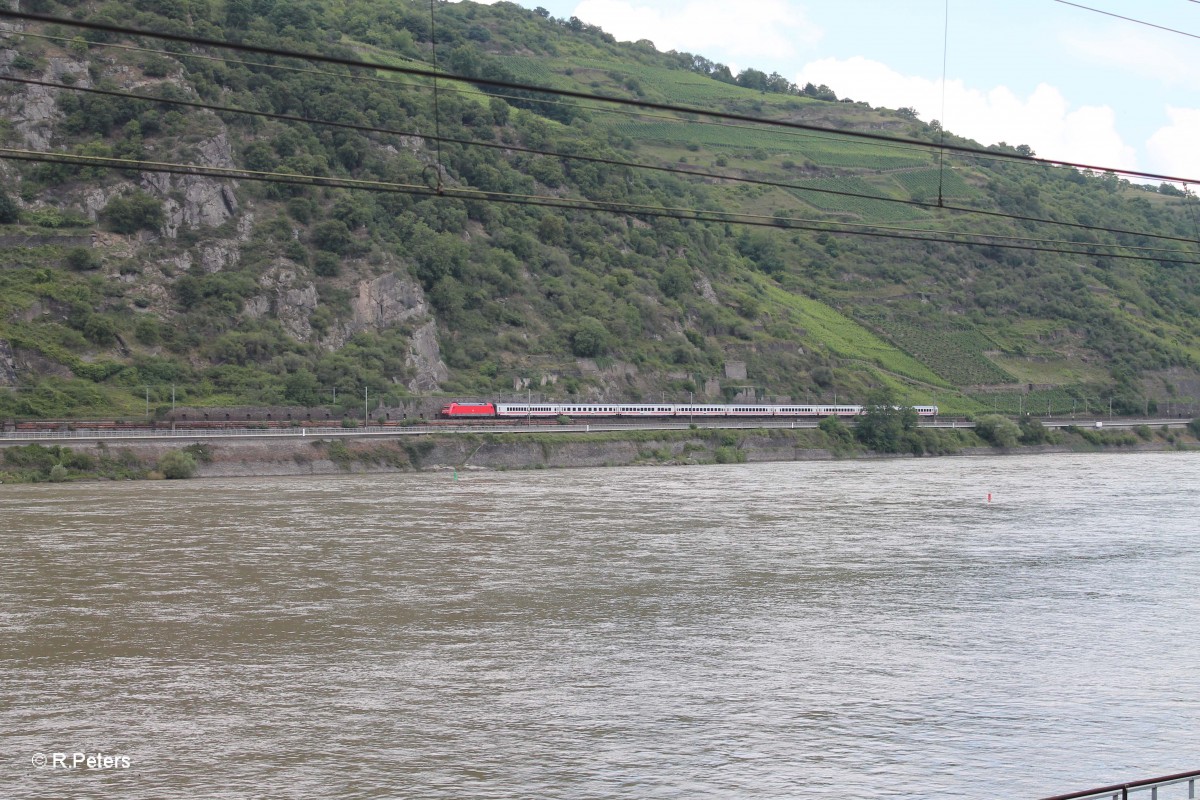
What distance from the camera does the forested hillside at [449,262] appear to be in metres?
66.1

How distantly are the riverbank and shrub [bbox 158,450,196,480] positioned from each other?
0.04 m

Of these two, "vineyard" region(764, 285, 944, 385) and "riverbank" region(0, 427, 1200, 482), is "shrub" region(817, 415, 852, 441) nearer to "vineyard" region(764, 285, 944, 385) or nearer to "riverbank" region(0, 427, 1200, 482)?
"riverbank" region(0, 427, 1200, 482)

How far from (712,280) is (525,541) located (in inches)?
2854

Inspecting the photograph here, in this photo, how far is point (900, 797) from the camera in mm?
13422

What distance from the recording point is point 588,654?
64.7 ft

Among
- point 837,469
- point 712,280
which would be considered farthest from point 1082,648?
point 712,280

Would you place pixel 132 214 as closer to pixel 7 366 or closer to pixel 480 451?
pixel 7 366

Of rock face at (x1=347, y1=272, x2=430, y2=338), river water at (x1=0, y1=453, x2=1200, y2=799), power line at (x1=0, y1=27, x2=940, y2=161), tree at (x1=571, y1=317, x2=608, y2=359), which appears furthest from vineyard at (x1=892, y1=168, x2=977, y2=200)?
river water at (x1=0, y1=453, x2=1200, y2=799)

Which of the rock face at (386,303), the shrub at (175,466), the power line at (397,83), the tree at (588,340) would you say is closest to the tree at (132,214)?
the power line at (397,83)

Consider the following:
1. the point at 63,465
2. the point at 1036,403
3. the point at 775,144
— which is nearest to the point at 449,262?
the point at 63,465

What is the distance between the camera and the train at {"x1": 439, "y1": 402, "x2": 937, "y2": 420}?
69250 mm

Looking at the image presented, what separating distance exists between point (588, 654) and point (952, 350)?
292 ft

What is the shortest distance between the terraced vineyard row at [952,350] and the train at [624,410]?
58.3 feet

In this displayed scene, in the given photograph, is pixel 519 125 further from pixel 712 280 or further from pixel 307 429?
pixel 307 429
